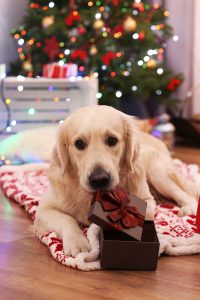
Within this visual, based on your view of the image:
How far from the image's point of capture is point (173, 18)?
482 centimetres

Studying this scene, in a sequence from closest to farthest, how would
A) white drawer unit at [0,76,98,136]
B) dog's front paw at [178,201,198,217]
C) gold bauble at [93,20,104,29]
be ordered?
dog's front paw at [178,201,198,217] < white drawer unit at [0,76,98,136] < gold bauble at [93,20,104,29]

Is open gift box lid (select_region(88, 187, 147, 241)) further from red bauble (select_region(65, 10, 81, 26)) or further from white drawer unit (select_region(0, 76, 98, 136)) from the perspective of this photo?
red bauble (select_region(65, 10, 81, 26))

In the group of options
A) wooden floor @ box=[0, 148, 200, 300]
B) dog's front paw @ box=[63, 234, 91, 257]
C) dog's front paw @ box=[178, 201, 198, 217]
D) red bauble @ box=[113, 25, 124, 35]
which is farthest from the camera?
red bauble @ box=[113, 25, 124, 35]

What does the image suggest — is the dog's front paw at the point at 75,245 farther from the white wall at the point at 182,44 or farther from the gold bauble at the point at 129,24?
the white wall at the point at 182,44

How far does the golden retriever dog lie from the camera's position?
184cm

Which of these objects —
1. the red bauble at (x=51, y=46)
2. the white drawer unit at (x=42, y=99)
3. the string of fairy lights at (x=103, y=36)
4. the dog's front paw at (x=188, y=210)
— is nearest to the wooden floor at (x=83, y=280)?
the dog's front paw at (x=188, y=210)

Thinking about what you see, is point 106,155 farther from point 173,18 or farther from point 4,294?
point 173,18

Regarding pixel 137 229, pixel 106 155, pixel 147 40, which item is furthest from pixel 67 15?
pixel 137 229

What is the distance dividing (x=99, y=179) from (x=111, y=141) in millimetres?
193

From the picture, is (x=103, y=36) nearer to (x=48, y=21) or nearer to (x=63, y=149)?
(x=48, y=21)

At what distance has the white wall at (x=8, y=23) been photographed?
4297 mm

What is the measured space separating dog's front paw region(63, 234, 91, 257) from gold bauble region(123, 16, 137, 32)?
253 cm

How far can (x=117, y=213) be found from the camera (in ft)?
5.62

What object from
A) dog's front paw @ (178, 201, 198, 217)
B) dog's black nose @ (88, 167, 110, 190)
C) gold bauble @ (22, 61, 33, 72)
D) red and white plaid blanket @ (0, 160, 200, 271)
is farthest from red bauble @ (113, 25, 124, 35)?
dog's black nose @ (88, 167, 110, 190)
